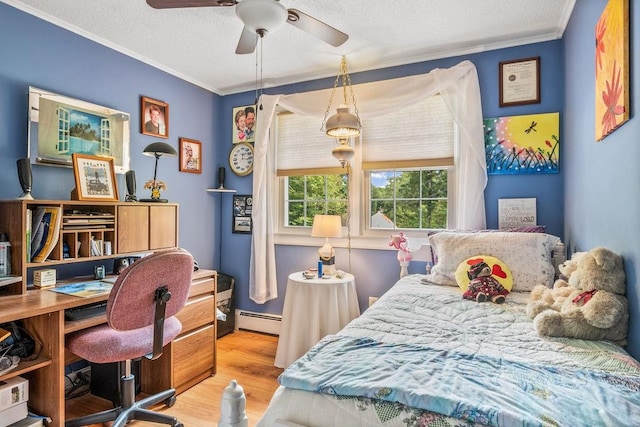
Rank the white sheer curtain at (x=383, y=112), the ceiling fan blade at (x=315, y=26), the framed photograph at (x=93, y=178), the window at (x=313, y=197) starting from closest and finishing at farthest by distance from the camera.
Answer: the ceiling fan blade at (x=315, y=26) < the framed photograph at (x=93, y=178) < the white sheer curtain at (x=383, y=112) < the window at (x=313, y=197)

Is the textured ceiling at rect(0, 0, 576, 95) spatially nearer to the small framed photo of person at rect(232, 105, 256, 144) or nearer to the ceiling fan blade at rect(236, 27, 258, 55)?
the ceiling fan blade at rect(236, 27, 258, 55)

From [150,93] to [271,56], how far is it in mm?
1040

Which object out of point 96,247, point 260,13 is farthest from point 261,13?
point 96,247

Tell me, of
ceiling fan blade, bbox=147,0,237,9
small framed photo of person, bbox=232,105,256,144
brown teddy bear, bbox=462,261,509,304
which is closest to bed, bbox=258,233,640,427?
brown teddy bear, bbox=462,261,509,304

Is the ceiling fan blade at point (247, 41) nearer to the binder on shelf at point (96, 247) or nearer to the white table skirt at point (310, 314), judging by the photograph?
the binder on shelf at point (96, 247)

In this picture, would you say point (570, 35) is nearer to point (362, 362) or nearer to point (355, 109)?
point (355, 109)

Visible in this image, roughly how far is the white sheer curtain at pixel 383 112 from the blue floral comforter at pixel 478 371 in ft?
4.24

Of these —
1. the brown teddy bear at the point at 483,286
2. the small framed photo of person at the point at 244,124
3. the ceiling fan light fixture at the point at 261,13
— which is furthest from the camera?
the small framed photo of person at the point at 244,124

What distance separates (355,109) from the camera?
3021 millimetres

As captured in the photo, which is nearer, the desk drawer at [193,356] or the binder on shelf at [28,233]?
Result: the binder on shelf at [28,233]

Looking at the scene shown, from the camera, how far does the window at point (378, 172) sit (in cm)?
289

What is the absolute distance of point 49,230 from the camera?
6.61 feet

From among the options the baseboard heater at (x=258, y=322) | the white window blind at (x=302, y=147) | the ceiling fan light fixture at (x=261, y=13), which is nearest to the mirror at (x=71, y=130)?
the white window blind at (x=302, y=147)

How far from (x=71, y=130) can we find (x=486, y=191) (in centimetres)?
288
